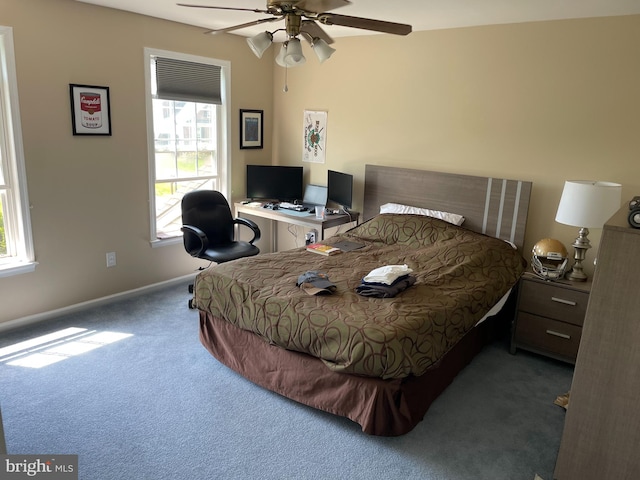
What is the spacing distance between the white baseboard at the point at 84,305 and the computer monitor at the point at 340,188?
163cm

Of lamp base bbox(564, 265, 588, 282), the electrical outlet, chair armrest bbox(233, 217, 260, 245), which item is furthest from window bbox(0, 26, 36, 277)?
lamp base bbox(564, 265, 588, 282)

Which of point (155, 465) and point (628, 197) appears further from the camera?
point (628, 197)

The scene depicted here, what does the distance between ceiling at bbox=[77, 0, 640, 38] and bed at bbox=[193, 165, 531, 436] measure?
1.21 metres

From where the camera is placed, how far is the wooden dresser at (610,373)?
1789 mm

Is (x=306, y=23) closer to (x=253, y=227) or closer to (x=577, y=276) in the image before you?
(x=253, y=227)

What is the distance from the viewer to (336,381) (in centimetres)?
251

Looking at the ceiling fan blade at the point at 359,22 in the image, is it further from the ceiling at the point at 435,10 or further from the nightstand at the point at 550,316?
the nightstand at the point at 550,316

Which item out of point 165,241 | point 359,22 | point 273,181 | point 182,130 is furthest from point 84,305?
point 359,22

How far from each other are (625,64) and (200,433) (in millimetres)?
3588

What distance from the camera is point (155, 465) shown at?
2219 mm

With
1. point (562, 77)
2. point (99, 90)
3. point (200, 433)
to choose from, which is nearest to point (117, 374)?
point (200, 433)

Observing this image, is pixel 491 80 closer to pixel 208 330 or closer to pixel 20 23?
pixel 208 330

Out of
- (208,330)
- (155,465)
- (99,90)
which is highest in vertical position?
(99,90)

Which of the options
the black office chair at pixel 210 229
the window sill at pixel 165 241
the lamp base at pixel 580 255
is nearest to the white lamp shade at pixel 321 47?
the black office chair at pixel 210 229
